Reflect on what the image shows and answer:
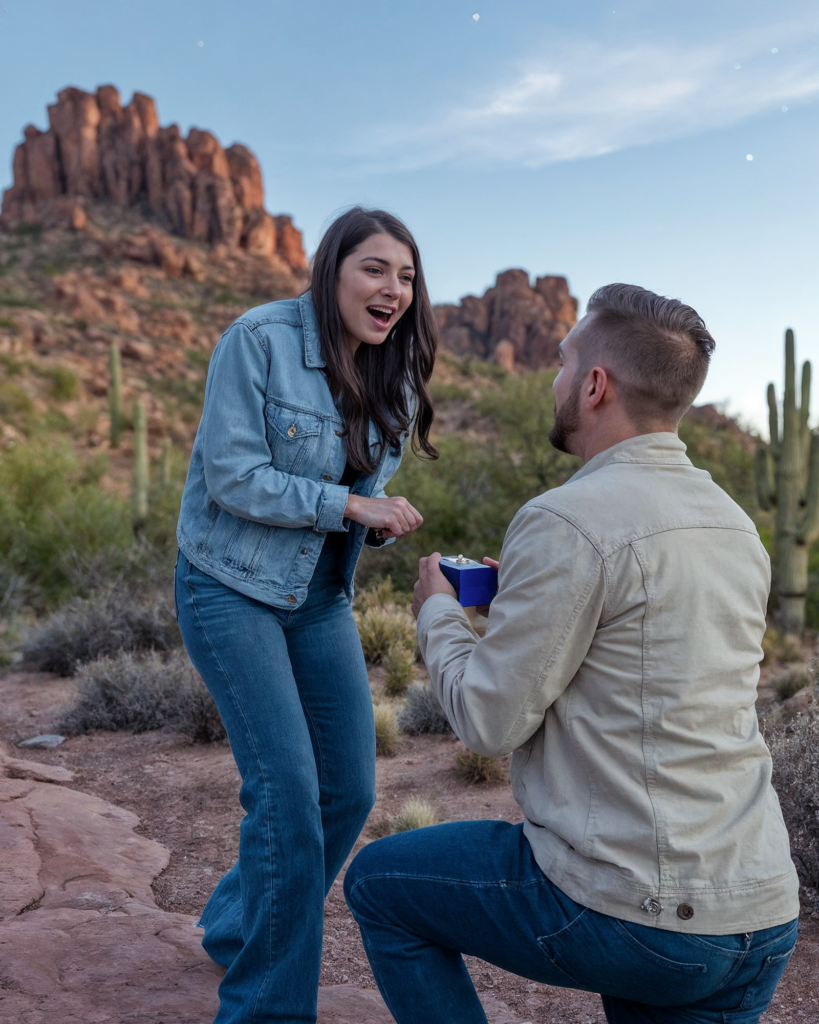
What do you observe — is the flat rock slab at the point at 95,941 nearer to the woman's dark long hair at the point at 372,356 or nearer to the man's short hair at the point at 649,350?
the woman's dark long hair at the point at 372,356

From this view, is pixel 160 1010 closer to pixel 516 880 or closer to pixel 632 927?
pixel 516 880

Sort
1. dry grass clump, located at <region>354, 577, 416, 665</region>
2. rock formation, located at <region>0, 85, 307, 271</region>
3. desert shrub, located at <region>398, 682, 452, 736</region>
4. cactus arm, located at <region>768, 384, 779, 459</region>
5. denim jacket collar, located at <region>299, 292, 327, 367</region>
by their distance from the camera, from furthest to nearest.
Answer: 1. rock formation, located at <region>0, 85, 307, 271</region>
2. cactus arm, located at <region>768, 384, 779, 459</region>
3. dry grass clump, located at <region>354, 577, 416, 665</region>
4. desert shrub, located at <region>398, 682, 452, 736</region>
5. denim jacket collar, located at <region>299, 292, 327, 367</region>

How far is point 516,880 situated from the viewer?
1.66 meters

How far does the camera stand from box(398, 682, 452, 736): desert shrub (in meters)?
6.05

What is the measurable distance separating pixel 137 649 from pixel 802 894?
5.66 metres

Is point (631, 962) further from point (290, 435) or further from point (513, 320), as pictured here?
point (513, 320)

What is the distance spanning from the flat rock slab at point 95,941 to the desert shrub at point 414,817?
1.11 meters

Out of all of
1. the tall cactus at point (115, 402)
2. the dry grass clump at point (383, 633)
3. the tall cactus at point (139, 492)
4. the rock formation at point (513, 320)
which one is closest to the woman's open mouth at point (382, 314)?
the dry grass clump at point (383, 633)

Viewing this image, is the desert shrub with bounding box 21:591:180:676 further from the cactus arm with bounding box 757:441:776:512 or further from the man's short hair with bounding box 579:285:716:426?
the cactus arm with bounding box 757:441:776:512

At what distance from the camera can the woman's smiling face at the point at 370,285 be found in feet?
8.19

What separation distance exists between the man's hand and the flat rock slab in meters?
1.40

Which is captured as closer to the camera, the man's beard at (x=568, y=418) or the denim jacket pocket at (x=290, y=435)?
the man's beard at (x=568, y=418)

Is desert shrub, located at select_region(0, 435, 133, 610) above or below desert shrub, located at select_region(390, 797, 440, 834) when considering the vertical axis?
above

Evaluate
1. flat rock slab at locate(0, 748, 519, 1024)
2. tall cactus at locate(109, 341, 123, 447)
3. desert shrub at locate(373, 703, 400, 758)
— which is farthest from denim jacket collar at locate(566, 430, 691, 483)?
tall cactus at locate(109, 341, 123, 447)
